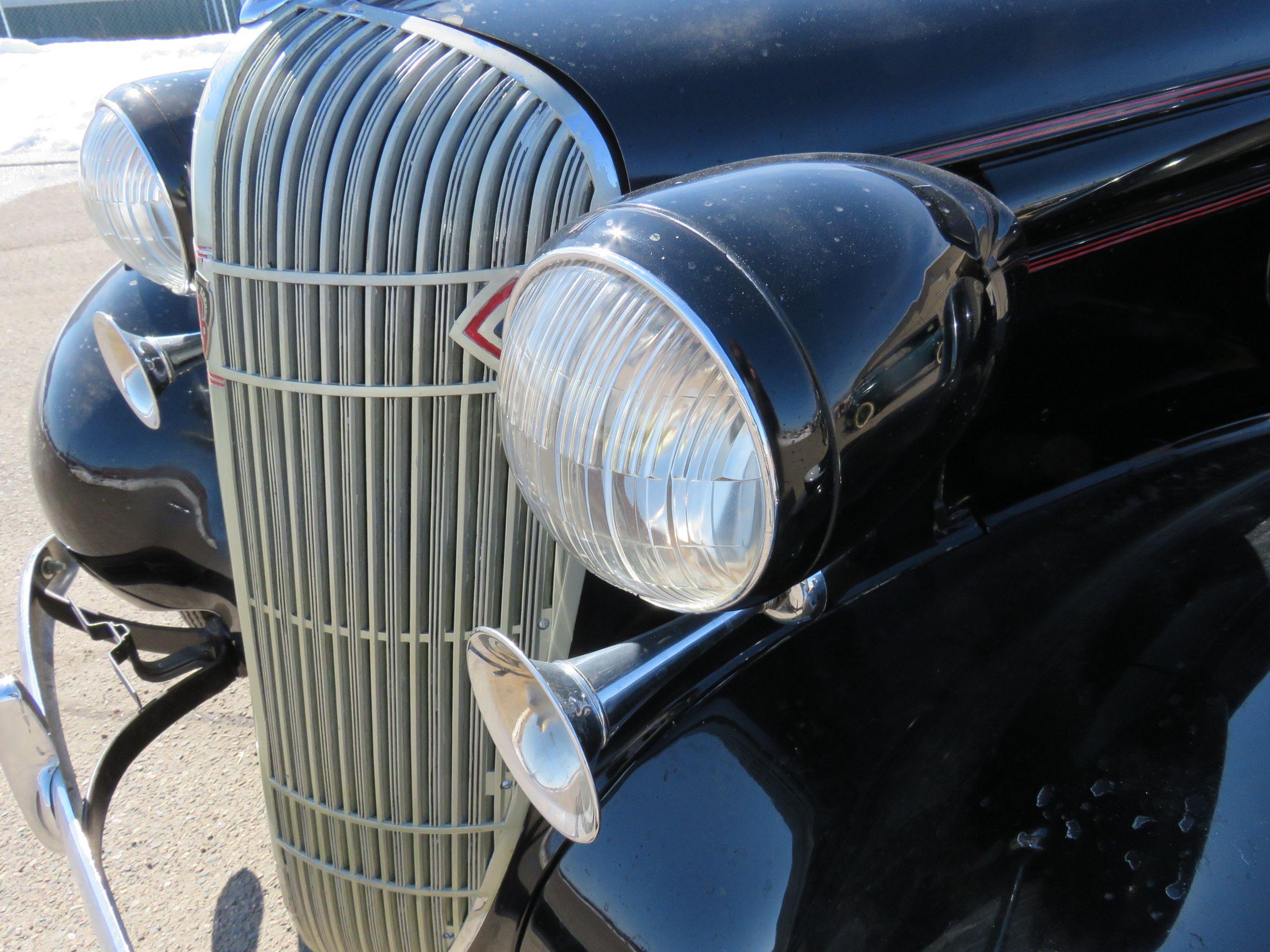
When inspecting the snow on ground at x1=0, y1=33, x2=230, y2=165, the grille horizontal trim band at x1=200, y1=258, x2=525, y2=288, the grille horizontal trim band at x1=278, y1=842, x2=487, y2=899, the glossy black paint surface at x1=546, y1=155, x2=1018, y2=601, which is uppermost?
the glossy black paint surface at x1=546, y1=155, x2=1018, y2=601

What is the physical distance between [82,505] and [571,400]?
126 centimetres

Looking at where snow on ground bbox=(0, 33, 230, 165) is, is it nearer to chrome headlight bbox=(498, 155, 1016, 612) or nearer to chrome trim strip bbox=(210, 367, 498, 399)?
chrome trim strip bbox=(210, 367, 498, 399)

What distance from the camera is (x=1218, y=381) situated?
1.71 metres

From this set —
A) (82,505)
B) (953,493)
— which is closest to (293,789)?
(82,505)

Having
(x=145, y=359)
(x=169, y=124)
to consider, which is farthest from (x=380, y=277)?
(x=169, y=124)

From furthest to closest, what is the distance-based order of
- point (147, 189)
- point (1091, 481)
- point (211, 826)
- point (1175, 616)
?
point (211, 826) → point (147, 189) → point (1091, 481) → point (1175, 616)

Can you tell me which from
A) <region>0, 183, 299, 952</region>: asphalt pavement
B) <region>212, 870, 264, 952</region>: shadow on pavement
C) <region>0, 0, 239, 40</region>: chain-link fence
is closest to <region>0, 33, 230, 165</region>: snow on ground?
<region>0, 0, 239, 40</region>: chain-link fence

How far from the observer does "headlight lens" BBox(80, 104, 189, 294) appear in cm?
165

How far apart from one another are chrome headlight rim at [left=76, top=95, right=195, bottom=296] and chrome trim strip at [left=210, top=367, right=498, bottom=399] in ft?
1.57

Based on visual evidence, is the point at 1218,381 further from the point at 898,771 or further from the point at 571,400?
the point at 571,400

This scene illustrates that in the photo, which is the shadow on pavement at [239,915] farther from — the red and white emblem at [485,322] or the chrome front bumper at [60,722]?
the red and white emblem at [485,322]

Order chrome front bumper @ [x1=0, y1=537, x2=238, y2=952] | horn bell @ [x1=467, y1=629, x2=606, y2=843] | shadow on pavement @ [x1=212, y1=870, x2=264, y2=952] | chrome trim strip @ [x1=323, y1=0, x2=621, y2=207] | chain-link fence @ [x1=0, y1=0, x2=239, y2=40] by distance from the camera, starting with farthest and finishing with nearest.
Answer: chain-link fence @ [x1=0, y1=0, x2=239, y2=40], shadow on pavement @ [x1=212, y1=870, x2=264, y2=952], chrome front bumper @ [x1=0, y1=537, x2=238, y2=952], chrome trim strip @ [x1=323, y1=0, x2=621, y2=207], horn bell @ [x1=467, y1=629, x2=606, y2=843]

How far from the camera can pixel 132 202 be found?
5.49ft

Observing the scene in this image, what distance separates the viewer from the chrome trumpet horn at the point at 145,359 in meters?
1.63
